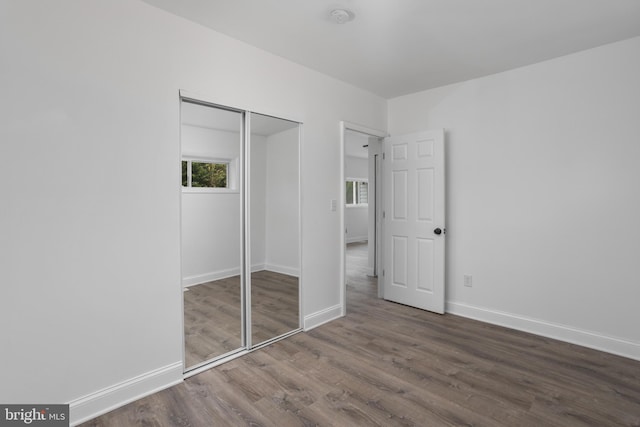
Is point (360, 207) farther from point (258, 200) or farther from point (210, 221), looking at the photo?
point (210, 221)

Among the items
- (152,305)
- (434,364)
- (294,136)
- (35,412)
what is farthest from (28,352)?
(434,364)

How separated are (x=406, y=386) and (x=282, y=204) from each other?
1.84 meters

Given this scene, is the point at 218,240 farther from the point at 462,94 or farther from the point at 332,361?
the point at 462,94

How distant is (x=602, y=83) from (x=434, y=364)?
2.82 m

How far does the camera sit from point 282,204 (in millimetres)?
3119

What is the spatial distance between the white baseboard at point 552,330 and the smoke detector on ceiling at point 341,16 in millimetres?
3128

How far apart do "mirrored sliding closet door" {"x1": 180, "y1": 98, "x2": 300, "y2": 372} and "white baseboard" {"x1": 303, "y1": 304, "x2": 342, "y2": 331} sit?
0.16m

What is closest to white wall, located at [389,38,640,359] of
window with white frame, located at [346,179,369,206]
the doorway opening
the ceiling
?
the ceiling

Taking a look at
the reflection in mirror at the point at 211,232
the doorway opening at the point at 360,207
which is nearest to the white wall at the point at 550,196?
the doorway opening at the point at 360,207

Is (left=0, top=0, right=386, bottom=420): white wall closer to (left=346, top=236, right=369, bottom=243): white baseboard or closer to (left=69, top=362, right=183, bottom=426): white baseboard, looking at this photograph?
(left=69, top=362, right=183, bottom=426): white baseboard

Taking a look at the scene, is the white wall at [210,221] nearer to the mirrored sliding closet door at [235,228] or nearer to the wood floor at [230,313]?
the mirrored sliding closet door at [235,228]

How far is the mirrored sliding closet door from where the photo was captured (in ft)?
8.46

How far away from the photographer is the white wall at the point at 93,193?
1.72 meters

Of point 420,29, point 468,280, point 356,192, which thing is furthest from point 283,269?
point 356,192
